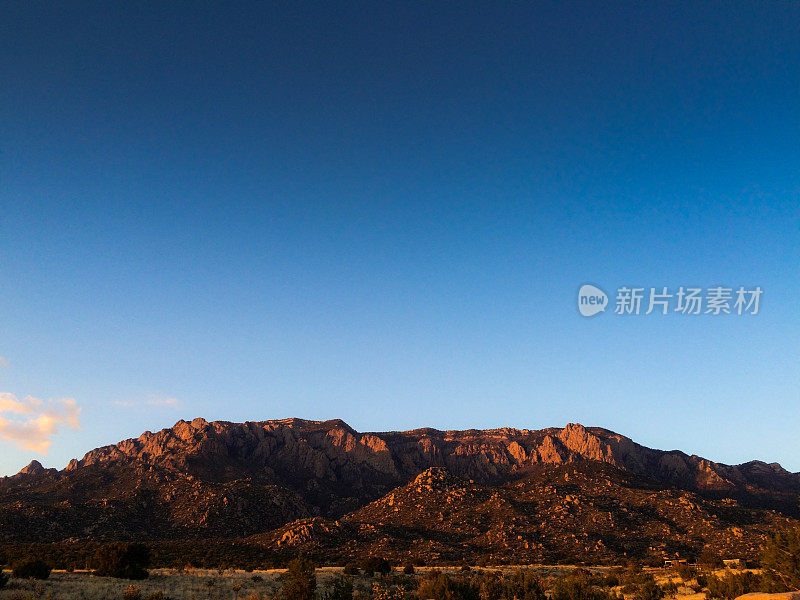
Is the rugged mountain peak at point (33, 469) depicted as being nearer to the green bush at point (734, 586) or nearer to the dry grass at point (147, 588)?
the dry grass at point (147, 588)

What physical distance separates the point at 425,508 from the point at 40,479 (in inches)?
5350

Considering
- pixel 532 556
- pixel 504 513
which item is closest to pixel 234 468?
pixel 504 513

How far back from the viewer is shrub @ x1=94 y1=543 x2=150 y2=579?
35509 mm

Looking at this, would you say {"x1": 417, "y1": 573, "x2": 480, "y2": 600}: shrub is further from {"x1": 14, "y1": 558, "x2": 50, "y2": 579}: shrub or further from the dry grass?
{"x1": 14, "y1": 558, "x2": 50, "y2": 579}: shrub

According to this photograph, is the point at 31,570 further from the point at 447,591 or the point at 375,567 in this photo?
the point at 375,567

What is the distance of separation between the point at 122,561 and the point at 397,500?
8687cm

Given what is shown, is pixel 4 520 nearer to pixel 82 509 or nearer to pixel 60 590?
pixel 82 509

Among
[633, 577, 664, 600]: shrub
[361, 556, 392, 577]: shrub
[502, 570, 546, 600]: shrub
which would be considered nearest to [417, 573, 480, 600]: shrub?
[502, 570, 546, 600]: shrub

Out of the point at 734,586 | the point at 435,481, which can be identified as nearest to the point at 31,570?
the point at 734,586

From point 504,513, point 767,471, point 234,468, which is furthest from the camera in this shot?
point 767,471

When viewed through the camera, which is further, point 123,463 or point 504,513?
point 123,463

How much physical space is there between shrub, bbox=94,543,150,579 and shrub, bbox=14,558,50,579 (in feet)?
14.0

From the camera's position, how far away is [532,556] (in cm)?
7106

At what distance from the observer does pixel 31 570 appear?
3197 cm
